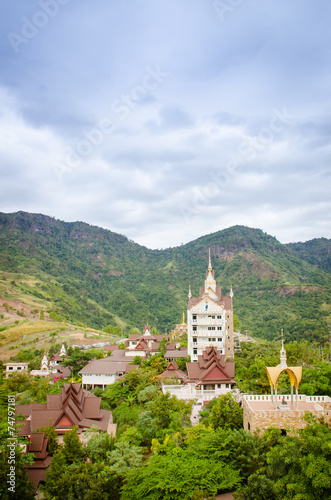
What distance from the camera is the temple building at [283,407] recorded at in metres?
19.9

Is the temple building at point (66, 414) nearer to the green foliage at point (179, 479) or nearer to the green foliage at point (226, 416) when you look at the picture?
the green foliage at point (226, 416)

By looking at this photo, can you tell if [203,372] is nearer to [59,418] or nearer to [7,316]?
[59,418]

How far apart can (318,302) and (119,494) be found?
9219 cm

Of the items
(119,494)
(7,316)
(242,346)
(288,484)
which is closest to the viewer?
(288,484)

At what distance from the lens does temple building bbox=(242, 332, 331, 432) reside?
19.9 meters

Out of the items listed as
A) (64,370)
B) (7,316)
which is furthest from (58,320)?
(64,370)

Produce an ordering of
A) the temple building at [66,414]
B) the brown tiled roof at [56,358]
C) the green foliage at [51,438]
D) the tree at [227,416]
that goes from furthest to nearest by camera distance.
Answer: the brown tiled roof at [56,358] < the temple building at [66,414] < the green foliage at [51,438] < the tree at [227,416]

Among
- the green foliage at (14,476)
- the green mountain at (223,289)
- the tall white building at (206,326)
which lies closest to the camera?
the green foliage at (14,476)

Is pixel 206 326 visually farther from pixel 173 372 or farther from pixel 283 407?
pixel 283 407

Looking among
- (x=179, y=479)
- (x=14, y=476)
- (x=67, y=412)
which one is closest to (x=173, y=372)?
(x=67, y=412)

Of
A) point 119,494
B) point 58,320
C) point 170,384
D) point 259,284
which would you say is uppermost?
point 259,284

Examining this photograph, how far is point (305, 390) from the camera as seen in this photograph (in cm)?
2483

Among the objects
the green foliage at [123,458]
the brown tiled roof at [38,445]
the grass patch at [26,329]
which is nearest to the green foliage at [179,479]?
the green foliage at [123,458]

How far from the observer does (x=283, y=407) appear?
20672 millimetres
